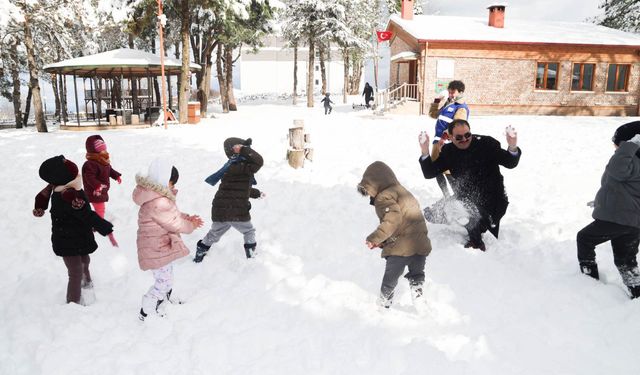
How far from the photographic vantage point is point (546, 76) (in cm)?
2464

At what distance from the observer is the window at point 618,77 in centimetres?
2484

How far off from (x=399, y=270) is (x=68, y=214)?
10.4 feet

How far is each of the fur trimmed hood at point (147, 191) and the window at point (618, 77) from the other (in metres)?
27.8

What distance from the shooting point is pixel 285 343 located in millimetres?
3951

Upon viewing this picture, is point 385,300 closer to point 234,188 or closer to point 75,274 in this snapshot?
point 234,188

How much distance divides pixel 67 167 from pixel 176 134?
11025 mm

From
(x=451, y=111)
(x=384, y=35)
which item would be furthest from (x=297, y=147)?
(x=384, y=35)

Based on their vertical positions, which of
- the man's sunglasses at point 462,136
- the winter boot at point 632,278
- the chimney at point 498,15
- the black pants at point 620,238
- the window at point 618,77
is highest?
the chimney at point 498,15

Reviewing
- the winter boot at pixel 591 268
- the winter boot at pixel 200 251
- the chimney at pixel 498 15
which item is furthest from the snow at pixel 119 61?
the winter boot at pixel 591 268

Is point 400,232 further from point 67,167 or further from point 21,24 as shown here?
point 21,24

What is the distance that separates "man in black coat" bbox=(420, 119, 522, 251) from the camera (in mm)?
5281

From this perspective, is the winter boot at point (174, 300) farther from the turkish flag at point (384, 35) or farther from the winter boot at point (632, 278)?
the turkish flag at point (384, 35)

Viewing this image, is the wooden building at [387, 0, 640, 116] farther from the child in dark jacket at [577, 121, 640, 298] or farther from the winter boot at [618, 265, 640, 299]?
the winter boot at [618, 265, 640, 299]

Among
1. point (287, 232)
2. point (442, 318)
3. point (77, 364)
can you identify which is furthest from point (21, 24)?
point (442, 318)
